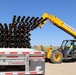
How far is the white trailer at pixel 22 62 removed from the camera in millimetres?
7938

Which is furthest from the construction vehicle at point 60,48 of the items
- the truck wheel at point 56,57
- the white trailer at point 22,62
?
the white trailer at point 22,62

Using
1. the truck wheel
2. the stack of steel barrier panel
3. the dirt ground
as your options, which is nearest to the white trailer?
the dirt ground

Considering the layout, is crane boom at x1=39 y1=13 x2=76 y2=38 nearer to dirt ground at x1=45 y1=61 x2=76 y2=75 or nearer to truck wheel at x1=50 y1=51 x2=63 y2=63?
truck wheel at x1=50 y1=51 x2=63 y2=63

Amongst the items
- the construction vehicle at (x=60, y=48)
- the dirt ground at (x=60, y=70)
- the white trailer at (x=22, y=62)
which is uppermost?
the construction vehicle at (x=60, y=48)

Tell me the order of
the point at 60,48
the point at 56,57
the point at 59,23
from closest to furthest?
the point at 56,57 < the point at 60,48 < the point at 59,23

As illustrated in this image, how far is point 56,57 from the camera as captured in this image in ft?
76.4

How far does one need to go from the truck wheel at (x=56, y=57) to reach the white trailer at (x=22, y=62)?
49.1 feet

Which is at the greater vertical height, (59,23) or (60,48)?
(59,23)

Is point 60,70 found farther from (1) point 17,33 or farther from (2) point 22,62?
(2) point 22,62

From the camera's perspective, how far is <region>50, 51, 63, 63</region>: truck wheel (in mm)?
23047

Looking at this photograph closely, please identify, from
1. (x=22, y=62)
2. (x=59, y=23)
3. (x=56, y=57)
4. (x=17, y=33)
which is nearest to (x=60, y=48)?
(x=56, y=57)

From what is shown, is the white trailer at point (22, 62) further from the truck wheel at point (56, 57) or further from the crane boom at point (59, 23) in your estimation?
the crane boom at point (59, 23)

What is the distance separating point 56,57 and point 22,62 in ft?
50.6

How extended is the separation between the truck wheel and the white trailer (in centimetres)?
1496
